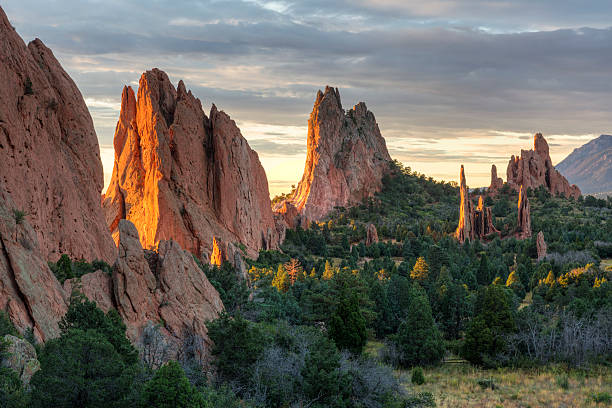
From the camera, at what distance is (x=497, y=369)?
36875 mm

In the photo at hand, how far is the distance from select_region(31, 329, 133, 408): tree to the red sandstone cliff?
137 meters

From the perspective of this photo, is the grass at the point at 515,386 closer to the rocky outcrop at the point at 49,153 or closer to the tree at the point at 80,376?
the tree at the point at 80,376

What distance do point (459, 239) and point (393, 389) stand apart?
3218 inches

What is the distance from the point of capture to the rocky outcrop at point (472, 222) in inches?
4213

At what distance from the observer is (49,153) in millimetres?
39969

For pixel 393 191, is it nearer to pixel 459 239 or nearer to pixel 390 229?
pixel 390 229

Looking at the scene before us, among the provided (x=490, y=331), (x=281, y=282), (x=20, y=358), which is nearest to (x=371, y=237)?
(x=281, y=282)

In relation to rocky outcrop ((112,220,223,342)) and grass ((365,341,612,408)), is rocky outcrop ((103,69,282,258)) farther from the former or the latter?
grass ((365,341,612,408))

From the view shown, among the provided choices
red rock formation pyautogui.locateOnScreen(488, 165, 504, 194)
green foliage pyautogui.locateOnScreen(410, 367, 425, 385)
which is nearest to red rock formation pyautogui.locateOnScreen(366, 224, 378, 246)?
red rock formation pyautogui.locateOnScreen(488, 165, 504, 194)

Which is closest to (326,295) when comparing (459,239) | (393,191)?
(459,239)

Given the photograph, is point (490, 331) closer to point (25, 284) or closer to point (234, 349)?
point (234, 349)

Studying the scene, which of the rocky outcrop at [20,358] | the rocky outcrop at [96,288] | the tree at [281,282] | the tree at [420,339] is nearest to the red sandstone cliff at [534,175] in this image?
the tree at [281,282]

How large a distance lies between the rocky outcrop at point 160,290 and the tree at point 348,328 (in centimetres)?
997

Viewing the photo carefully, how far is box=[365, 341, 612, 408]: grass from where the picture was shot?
94.8 ft
